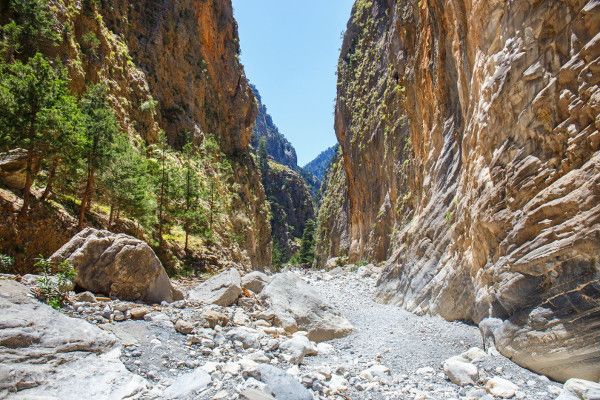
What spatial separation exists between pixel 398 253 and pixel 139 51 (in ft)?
104

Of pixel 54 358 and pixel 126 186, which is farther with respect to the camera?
pixel 126 186

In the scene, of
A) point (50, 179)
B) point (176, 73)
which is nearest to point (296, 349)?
point (50, 179)

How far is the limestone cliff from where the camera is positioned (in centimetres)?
2669

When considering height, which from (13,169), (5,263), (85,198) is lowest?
(5,263)

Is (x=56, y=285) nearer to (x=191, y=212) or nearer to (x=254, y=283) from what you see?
(x=254, y=283)

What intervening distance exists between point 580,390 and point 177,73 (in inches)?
1666

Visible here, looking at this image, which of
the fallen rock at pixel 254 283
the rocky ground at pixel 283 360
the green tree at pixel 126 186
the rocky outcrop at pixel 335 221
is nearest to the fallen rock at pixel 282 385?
the rocky ground at pixel 283 360

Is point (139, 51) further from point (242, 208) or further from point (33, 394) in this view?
point (33, 394)

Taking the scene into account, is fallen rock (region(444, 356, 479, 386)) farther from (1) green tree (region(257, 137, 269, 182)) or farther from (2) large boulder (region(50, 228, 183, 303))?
(1) green tree (region(257, 137, 269, 182))

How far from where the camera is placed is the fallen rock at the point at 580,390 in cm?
507

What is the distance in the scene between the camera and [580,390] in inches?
207

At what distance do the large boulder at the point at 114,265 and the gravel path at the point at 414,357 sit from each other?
467 centimetres

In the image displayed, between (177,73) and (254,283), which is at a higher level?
(177,73)

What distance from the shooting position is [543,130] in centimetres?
691
